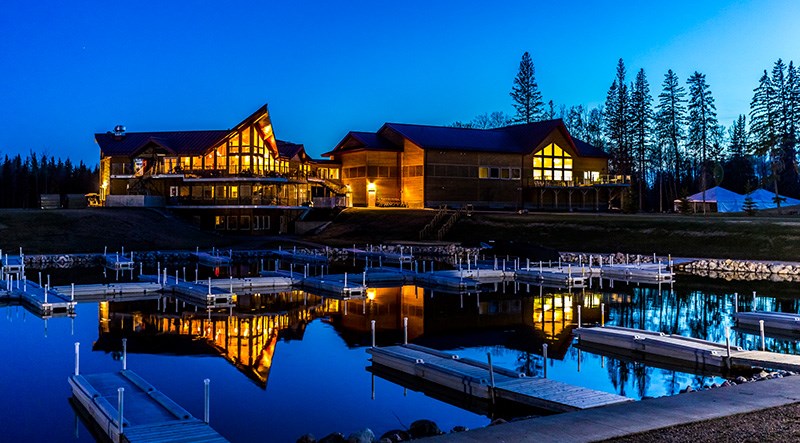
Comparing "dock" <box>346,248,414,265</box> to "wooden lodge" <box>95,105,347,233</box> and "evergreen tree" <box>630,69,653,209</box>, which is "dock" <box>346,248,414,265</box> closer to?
"wooden lodge" <box>95,105,347,233</box>

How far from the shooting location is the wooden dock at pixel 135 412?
12.3 meters

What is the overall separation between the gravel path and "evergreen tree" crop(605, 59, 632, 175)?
84332 mm

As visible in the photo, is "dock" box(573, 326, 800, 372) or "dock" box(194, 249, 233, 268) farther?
"dock" box(194, 249, 233, 268)

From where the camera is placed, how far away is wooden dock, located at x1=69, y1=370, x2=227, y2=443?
1228 centimetres

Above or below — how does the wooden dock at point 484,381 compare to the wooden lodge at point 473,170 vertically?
below

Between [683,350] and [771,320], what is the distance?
7172 mm

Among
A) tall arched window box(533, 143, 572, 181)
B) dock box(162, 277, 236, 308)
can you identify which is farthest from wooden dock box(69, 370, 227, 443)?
tall arched window box(533, 143, 572, 181)

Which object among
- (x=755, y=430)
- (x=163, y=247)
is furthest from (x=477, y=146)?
(x=755, y=430)

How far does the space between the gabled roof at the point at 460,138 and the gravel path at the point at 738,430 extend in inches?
2424

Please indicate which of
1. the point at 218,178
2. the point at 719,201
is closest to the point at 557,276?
the point at 218,178

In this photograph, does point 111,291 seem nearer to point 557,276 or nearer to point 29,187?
point 557,276

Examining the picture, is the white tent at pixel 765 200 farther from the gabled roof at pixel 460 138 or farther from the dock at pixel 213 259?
the dock at pixel 213 259

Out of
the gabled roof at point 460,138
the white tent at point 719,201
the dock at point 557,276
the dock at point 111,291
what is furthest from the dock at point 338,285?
the white tent at point 719,201

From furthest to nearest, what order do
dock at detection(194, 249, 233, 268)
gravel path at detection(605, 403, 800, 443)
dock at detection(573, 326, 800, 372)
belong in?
dock at detection(194, 249, 233, 268)
dock at detection(573, 326, 800, 372)
gravel path at detection(605, 403, 800, 443)
